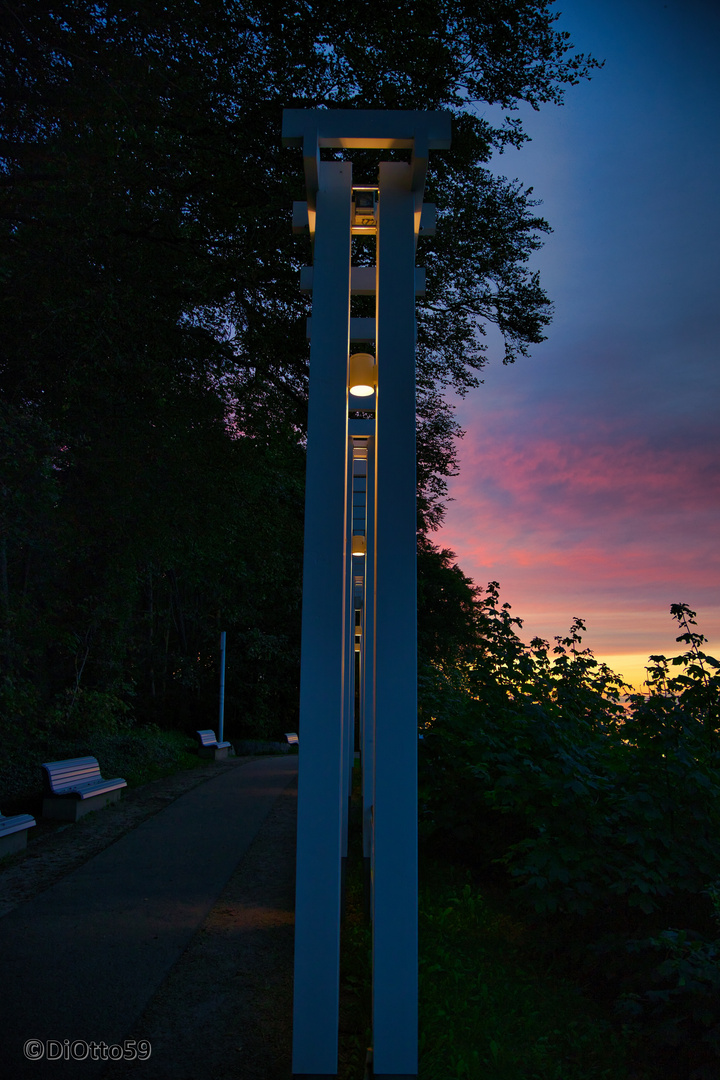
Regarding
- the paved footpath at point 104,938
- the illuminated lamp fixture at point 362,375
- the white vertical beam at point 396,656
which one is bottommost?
the paved footpath at point 104,938

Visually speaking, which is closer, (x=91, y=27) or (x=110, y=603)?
(x=91, y=27)

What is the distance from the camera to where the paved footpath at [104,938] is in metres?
3.02

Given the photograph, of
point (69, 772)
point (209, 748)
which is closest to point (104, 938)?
point (69, 772)

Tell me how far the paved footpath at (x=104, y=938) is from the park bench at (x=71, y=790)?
77cm

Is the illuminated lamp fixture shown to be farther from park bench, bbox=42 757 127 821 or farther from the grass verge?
park bench, bbox=42 757 127 821

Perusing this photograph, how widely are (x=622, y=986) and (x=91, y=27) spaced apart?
→ 8155 millimetres

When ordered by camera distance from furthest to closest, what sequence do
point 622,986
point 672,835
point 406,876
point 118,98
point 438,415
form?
point 438,415, point 118,98, point 672,835, point 622,986, point 406,876

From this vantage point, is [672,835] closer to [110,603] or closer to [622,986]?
[622,986]

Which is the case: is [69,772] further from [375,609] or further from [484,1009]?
[375,609]

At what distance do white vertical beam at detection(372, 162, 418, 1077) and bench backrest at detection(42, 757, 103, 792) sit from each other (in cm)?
636

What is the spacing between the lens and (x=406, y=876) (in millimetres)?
2498

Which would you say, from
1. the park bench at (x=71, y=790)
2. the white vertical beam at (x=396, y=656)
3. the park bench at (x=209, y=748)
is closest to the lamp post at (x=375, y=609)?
the white vertical beam at (x=396, y=656)

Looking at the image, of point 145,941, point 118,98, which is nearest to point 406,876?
point 145,941

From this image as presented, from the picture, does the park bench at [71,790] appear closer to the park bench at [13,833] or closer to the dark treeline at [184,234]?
the dark treeline at [184,234]
